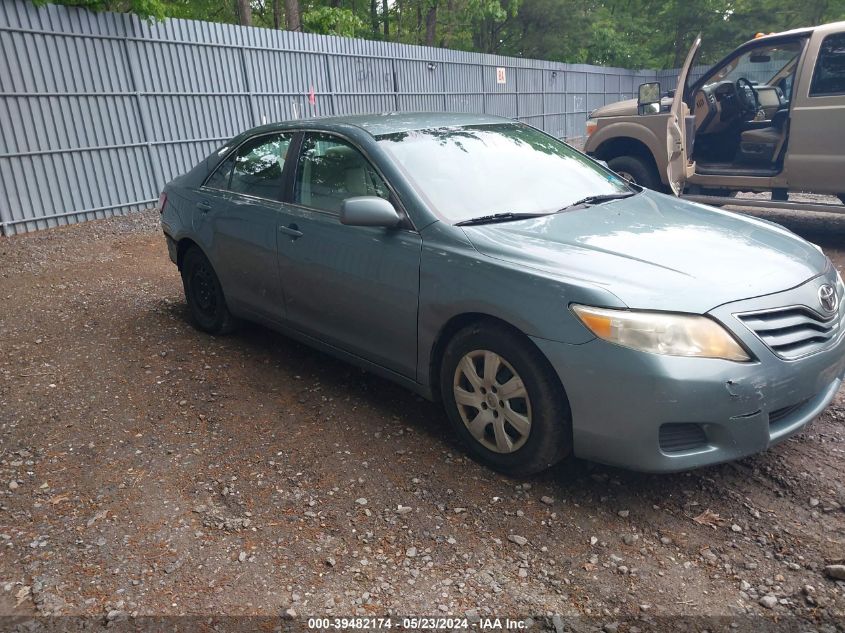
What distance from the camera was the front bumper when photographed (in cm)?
257

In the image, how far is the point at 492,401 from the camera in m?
3.06

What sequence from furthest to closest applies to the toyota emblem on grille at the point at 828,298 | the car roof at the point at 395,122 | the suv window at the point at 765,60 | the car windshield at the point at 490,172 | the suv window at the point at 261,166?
the suv window at the point at 765,60
the suv window at the point at 261,166
the car roof at the point at 395,122
the car windshield at the point at 490,172
the toyota emblem on grille at the point at 828,298

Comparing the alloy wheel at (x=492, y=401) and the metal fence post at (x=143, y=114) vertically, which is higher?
the metal fence post at (x=143, y=114)

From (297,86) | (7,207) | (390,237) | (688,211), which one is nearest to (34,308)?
(7,207)

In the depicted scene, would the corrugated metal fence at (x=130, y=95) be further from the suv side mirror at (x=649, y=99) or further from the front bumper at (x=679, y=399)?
the front bumper at (x=679, y=399)

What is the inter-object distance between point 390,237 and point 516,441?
1.21 metres

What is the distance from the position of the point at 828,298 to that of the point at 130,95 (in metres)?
9.72

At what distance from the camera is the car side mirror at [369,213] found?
3326mm

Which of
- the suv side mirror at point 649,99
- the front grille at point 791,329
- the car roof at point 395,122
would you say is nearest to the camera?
the front grille at point 791,329

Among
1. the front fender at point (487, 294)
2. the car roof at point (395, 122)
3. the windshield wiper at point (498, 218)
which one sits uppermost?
the car roof at point (395, 122)

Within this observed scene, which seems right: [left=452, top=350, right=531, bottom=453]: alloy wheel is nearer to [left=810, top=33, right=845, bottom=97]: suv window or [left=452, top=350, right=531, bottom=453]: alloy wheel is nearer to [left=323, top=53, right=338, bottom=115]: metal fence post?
[left=810, top=33, right=845, bottom=97]: suv window

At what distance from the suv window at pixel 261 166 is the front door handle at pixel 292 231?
0.87 feet

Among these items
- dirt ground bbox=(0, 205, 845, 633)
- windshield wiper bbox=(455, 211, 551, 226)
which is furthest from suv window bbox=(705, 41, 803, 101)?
windshield wiper bbox=(455, 211, 551, 226)

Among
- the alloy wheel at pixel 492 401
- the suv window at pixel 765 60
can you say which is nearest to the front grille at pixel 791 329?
the alloy wheel at pixel 492 401
